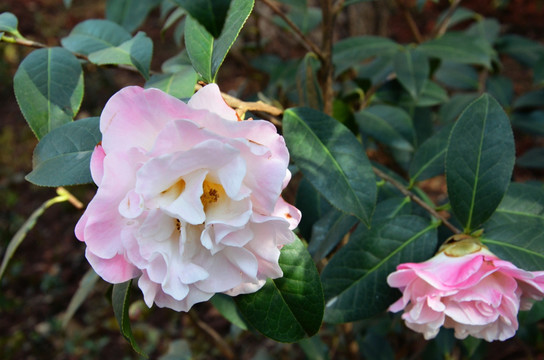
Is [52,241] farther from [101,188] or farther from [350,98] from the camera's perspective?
[101,188]

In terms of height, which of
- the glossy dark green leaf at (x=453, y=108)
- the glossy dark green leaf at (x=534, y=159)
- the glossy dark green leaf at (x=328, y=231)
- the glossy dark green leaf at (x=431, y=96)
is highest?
the glossy dark green leaf at (x=431, y=96)

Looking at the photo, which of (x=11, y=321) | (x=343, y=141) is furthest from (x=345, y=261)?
(x=11, y=321)

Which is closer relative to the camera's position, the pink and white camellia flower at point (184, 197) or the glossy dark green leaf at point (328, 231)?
the pink and white camellia flower at point (184, 197)

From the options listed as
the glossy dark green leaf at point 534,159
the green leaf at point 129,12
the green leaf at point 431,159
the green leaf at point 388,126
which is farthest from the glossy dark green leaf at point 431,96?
the green leaf at point 129,12

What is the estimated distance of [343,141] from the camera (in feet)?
2.53

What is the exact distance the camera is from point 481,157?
790 mm

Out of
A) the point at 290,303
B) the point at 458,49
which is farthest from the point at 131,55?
the point at 458,49

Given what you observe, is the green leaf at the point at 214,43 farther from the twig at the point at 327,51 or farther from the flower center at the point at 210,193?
the twig at the point at 327,51

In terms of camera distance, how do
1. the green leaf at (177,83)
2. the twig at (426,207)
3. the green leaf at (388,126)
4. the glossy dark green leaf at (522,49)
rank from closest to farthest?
the green leaf at (177,83) < the twig at (426,207) < the green leaf at (388,126) < the glossy dark green leaf at (522,49)

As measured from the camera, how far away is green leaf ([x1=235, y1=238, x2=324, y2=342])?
652mm

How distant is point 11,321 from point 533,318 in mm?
2637

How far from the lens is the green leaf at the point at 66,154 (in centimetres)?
64

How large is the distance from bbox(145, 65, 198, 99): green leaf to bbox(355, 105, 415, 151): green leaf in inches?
21.3

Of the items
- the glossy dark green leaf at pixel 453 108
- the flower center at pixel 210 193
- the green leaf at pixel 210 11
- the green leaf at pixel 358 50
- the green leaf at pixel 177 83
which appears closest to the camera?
the green leaf at pixel 210 11
